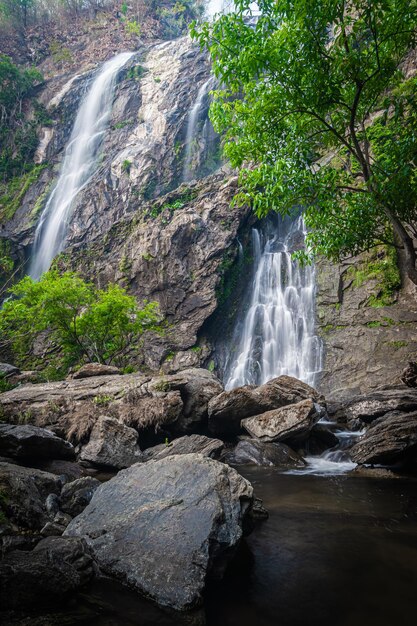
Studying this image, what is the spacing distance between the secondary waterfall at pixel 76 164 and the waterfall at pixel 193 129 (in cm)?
1019

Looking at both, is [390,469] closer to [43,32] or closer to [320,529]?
[320,529]

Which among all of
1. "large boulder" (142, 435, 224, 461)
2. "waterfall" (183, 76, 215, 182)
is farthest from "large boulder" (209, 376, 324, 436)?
"waterfall" (183, 76, 215, 182)

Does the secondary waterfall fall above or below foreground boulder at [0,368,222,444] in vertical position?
above

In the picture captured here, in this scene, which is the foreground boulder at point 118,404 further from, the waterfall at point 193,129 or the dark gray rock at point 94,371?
the waterfall at point 193,129

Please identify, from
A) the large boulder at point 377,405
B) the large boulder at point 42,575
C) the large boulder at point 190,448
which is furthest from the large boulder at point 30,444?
the large boulder at point 377,405

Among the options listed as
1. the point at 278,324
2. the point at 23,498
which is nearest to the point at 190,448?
the point at 23,498

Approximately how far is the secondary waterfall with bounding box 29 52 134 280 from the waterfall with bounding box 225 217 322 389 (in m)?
18.9

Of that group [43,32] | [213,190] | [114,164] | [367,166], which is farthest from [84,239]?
[43,32]

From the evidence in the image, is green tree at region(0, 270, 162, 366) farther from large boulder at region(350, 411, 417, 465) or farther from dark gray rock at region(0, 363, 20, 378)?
large boulder at region(350, 411, 417, 465)

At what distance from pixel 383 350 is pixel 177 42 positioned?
156ft

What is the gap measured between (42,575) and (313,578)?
2782mm

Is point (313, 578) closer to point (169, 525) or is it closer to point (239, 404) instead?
point (169, 525)

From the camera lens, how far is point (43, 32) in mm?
54031

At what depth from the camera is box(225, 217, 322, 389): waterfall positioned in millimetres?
19266
